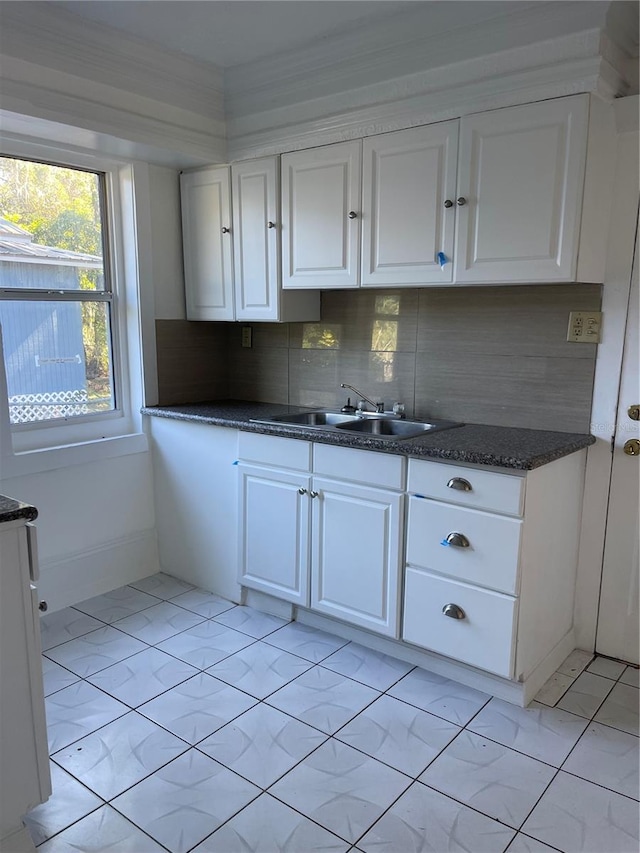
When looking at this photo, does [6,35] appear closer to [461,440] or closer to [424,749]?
[461,440]

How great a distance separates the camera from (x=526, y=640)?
2137mm

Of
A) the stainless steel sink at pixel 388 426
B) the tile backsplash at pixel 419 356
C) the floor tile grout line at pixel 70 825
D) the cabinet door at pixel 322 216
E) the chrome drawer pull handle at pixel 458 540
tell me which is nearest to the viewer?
the floor tile grout line at pixel 70 825

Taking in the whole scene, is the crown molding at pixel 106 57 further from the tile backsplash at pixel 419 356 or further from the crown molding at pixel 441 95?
the tile backsplash at pixel 419 356

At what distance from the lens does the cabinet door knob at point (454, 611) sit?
2.17m

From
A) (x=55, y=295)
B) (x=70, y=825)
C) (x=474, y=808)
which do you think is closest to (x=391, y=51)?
(x=55, y=295)

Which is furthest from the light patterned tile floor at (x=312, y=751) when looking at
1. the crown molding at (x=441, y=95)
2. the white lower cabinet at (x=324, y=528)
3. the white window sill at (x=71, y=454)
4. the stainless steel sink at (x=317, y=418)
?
the crown molding at (x=441, y=95)

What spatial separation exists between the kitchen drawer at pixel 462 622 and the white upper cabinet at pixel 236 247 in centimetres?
144

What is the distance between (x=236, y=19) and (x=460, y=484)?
1.92 meters

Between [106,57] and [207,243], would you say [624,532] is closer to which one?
[207,243]

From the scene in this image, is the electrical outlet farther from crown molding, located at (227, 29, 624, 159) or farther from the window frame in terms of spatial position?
the window frame

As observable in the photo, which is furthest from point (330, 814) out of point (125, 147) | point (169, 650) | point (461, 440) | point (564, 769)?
point (125, 147)

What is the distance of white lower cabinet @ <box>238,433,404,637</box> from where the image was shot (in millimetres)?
2340

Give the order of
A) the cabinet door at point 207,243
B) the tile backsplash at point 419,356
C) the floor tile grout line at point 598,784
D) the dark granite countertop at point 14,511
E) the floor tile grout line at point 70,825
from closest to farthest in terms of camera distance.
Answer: the dark granite countertop at point 14,511, the floor tile grout line at point 70,825, the floor tile grout line at point 598,784, the tile backsplash at point 419,356, the cabinet door at point 207,243

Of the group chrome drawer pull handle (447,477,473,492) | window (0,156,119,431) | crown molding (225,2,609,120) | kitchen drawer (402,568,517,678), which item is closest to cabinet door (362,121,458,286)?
crown molding (225,2,609,120)
